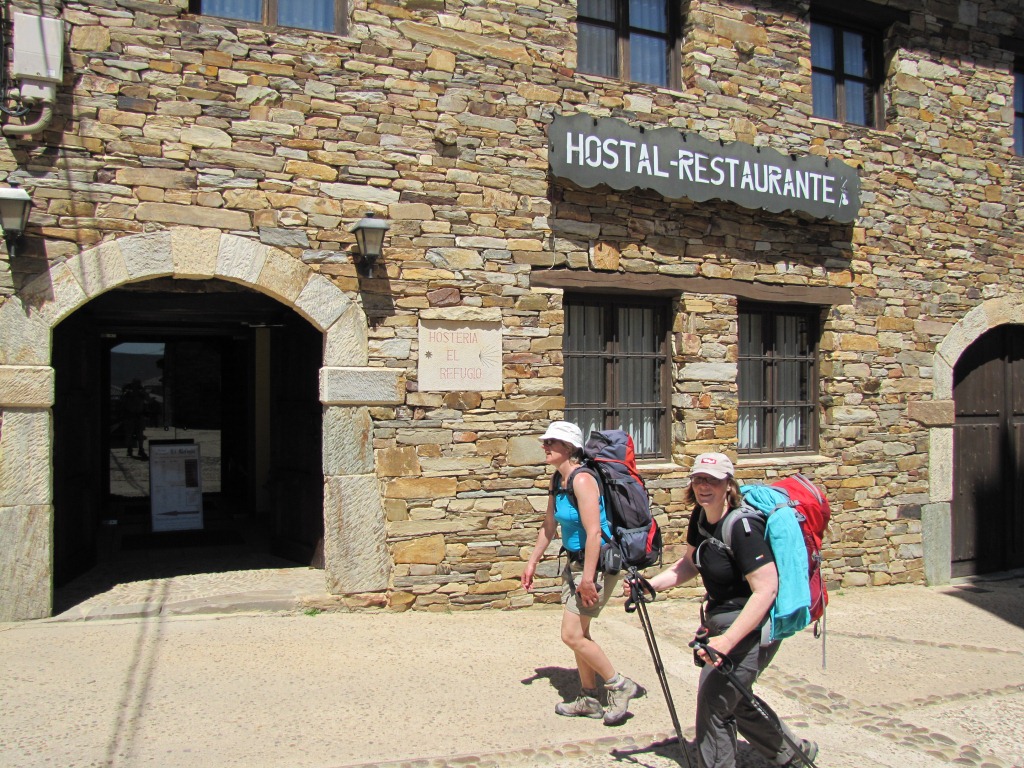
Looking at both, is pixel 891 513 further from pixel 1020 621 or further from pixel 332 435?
pixel 332 435

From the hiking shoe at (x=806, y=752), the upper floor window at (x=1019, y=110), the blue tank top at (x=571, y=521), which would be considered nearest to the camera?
the hiking shoe at (x=806, y=752)

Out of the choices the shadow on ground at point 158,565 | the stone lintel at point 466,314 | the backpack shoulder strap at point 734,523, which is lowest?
the shadow on ground at point 158,565

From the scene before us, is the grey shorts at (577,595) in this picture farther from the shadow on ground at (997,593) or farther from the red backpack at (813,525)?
the shadow on ground at (997,593)

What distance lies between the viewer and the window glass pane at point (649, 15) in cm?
716

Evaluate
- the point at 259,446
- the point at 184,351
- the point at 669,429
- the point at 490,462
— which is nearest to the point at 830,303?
the point at 669,429

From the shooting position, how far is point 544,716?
4.22 metres

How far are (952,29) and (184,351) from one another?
33.7 feet

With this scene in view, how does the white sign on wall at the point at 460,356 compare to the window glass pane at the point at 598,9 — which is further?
the window glass pane at the point at 598,9

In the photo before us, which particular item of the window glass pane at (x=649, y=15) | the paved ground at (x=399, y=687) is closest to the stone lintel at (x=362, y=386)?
the paved ground at (x=399, y=687)

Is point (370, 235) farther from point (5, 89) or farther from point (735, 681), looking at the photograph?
point (735, 681)

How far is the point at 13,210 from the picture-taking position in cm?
493

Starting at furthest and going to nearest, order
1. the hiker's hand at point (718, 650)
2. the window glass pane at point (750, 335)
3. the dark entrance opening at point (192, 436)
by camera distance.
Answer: the window glass pane at point (750, 335) < the dark entrance opening at point (192, 436) < the hiker's hand at point (718, 650)

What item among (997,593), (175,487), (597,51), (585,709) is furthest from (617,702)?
(175,487)

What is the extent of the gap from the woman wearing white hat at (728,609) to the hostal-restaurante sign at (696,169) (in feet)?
12.1
